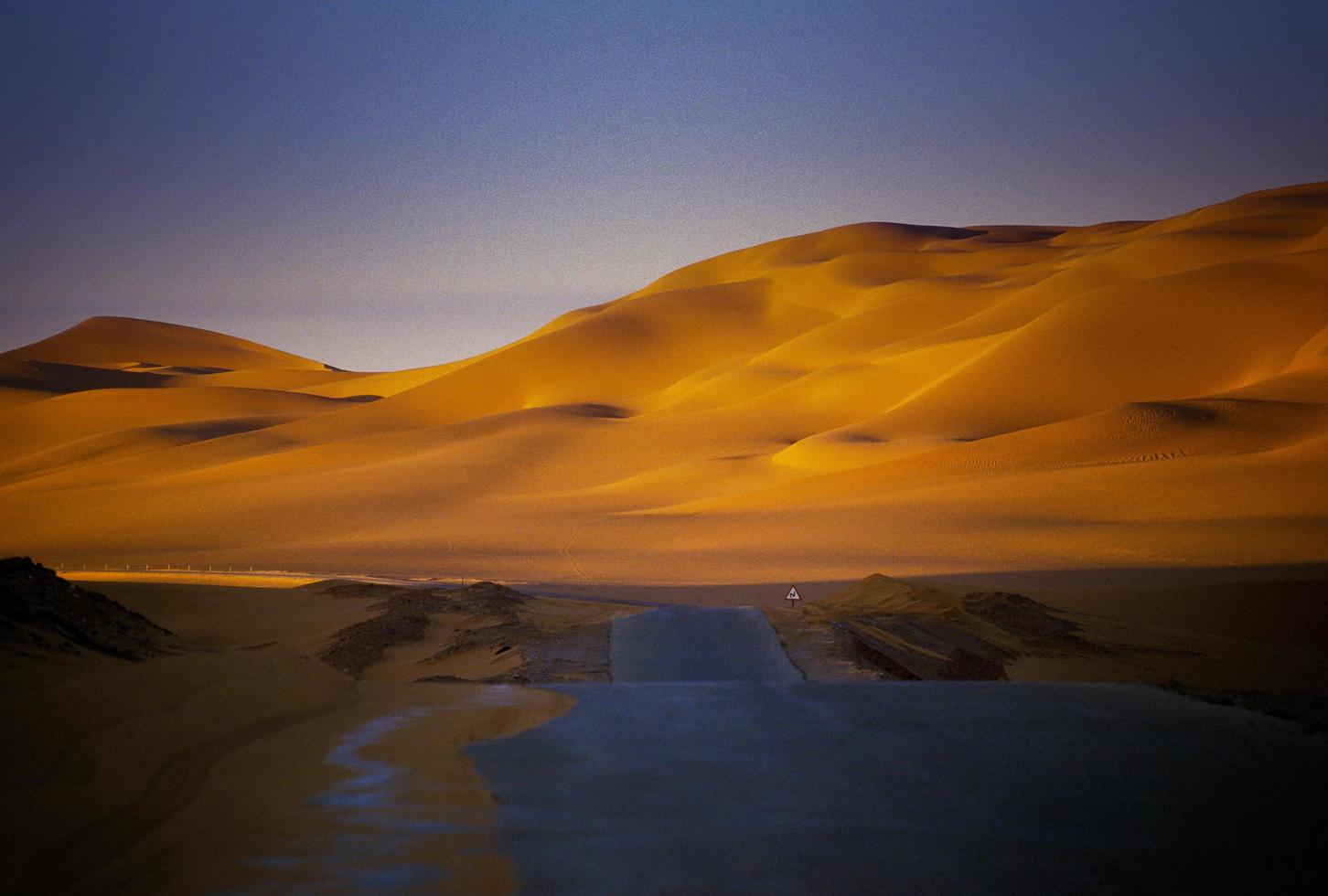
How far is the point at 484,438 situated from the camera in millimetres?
76562

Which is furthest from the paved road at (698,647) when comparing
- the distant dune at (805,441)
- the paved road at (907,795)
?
the distant dune at (805,441)

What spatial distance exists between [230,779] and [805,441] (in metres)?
54.2

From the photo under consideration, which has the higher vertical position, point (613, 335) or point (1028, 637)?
point (613, 335)

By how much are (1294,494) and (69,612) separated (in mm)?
33415

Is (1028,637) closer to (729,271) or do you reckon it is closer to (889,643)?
(889,643)

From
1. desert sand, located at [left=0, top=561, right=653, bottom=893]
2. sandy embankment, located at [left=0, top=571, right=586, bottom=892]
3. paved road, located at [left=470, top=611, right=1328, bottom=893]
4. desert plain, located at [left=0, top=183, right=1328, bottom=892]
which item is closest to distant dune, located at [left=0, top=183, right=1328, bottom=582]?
desert plain, located at [left=0, top=183, right=1328, bottom=892]

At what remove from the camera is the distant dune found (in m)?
33.1

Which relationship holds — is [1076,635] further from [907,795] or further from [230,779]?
[230,779]

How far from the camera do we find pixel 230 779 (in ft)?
19.8

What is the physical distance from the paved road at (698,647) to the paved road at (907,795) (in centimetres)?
290

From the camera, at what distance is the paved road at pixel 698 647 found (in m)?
12.2

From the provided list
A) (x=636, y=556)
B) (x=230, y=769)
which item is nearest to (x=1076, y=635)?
(x=230, y=769)

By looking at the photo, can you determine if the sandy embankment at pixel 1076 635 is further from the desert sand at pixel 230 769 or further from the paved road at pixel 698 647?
the desert sand at pixel 230 769

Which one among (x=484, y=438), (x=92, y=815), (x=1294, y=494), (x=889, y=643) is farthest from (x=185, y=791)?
(x=484, y=438)
